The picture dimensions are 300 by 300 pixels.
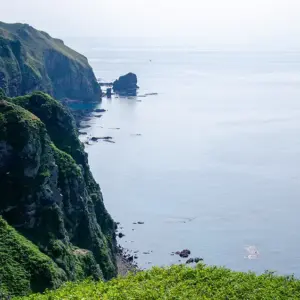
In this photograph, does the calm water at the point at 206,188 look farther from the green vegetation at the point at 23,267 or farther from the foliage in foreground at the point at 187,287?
the foliage in foreground at the point at 187,287

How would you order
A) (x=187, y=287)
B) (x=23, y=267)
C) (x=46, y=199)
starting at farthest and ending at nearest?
(x=46, y=199) → (x=23, y=267) → (x=187, y=287)

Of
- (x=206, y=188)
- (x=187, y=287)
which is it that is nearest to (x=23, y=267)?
(x=187, y=287)

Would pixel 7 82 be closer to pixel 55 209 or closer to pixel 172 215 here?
pixel 172 215

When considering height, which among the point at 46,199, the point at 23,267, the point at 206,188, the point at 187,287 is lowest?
the point at 206,188

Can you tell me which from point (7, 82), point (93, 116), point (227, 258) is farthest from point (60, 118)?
point (93, 116)

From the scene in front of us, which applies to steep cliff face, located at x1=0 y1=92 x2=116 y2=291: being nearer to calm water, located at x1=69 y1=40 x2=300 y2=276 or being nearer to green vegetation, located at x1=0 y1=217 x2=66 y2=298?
green vegetation, located at x1=0 y1=217 x2=66 y2=298

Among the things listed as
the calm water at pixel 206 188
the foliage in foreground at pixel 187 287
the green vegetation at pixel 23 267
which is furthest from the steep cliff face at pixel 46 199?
the calm water at pixel 206 188

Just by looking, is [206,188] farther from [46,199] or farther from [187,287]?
[187,287]
